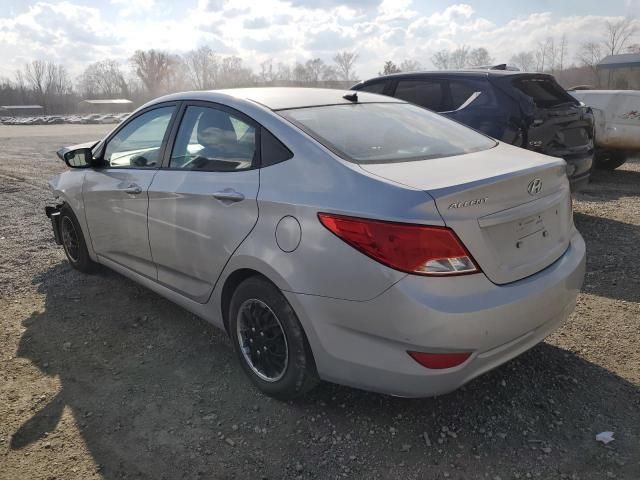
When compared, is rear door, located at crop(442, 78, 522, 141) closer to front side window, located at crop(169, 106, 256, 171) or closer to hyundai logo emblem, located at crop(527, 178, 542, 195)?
hyundai logo emblem, located at crop(527, 178, 542, 195)

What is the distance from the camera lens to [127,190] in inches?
143

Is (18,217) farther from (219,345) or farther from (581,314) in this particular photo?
(581,314)

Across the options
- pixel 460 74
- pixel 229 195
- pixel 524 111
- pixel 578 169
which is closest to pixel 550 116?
pixel 524 111

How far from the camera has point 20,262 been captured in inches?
205

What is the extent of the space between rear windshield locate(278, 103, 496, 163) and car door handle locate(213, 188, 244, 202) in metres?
0.49

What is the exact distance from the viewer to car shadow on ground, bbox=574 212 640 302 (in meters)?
4.10

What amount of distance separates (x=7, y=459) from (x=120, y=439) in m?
0.52

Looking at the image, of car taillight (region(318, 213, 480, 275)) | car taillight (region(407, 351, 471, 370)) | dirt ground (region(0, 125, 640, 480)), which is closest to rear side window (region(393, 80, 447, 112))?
dirt ground (region(0, 125, 640, 480))

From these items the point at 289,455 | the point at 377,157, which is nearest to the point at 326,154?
the point at 377,157

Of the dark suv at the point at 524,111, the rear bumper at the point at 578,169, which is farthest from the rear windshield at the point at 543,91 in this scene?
the rear bumper at the point at 578,169

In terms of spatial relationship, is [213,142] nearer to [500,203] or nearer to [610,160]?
[500,203]

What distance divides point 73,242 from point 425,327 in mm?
3799

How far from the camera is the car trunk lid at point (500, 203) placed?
85.8 inches

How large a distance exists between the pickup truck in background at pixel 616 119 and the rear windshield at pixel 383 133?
6857 mm
